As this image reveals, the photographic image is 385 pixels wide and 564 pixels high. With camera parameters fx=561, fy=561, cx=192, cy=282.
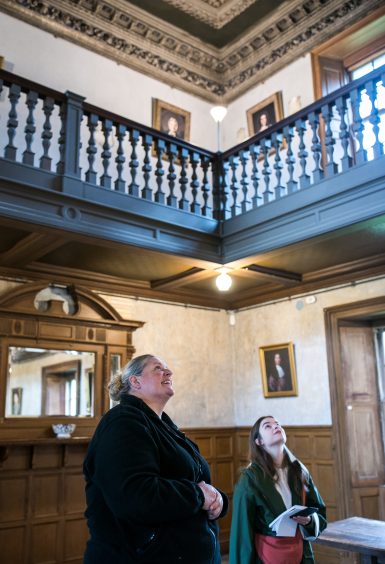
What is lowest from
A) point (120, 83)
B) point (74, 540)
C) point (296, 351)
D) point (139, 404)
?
point (74, 540)

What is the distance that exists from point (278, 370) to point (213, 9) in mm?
5990

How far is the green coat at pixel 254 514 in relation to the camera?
374 centimetres

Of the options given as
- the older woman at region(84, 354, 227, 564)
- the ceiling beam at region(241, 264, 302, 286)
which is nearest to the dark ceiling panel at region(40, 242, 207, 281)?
the ceiling beam at region(241, 264, 302, 286)

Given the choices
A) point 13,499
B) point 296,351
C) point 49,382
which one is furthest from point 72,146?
point 296,351

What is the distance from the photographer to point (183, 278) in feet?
26.5

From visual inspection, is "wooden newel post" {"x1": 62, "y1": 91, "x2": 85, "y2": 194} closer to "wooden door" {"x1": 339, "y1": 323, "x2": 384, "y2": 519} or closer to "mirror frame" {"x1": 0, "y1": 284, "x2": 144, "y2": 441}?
"mirror frame" {"x1": 0, "y1": 284, "x2": 144, "y2": 441}

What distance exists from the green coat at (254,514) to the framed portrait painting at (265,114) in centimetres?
676

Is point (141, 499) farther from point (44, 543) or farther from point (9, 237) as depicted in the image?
point (44, 543)

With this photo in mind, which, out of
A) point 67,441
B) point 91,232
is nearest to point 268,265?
point 91,232

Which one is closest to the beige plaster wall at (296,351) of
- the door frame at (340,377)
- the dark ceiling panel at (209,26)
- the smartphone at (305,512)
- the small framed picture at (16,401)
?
the door frame at (340,377)

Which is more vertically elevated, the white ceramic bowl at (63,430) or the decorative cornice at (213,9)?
the decorative cornice at (213,9)

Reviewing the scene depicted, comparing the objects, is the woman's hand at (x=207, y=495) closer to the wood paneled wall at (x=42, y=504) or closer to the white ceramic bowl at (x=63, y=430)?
the wood paneled wall at (x=42, y=504)

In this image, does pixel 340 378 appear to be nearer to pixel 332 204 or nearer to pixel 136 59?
pixel 332 204

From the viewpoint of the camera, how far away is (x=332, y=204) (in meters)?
6.17
